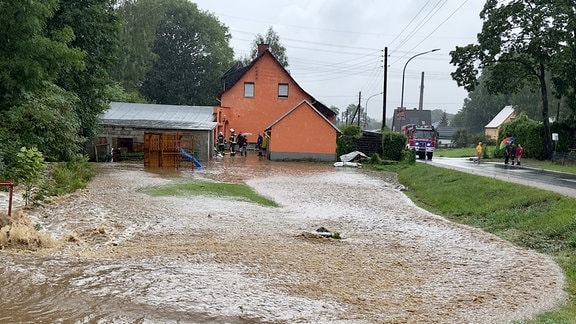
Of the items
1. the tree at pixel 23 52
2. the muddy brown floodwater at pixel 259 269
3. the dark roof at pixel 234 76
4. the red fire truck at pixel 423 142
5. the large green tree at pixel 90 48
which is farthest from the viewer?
the dark roof at pixel 234 76

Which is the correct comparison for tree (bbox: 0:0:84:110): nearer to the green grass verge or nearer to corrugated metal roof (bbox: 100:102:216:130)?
the green grass verge

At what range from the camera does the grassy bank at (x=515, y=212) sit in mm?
10420

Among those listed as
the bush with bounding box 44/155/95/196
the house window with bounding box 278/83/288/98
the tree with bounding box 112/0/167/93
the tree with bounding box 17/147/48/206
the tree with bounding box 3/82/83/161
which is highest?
the tree with bounding box 112/0/167/93

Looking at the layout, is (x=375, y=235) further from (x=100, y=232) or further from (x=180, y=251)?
(x=100, y=232)

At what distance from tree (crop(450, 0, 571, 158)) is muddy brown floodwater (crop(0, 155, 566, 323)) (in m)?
27.8

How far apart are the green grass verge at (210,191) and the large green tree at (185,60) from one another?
166 ft

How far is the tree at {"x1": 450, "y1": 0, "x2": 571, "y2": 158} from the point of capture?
1473 inches

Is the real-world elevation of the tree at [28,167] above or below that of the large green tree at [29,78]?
below

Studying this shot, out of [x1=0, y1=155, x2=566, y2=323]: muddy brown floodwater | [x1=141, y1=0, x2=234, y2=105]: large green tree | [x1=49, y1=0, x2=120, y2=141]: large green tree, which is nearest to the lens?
[x1=0, y1=155, x2=566, y2=323]: muddy brown floodwater

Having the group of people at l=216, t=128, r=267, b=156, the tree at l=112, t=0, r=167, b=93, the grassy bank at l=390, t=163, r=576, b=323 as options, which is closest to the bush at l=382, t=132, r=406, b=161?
the group of people at l=216, t=128, r=267, b=156

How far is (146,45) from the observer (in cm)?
5941

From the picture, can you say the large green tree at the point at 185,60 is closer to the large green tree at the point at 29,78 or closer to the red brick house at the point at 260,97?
the red brick house at the point at 260,97

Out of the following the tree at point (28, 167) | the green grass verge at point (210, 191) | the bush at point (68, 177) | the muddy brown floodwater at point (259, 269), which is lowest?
the muddy brown floodwater at point (259, 269)

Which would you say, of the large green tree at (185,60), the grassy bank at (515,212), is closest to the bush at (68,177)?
the grassy bank at (515,212)
